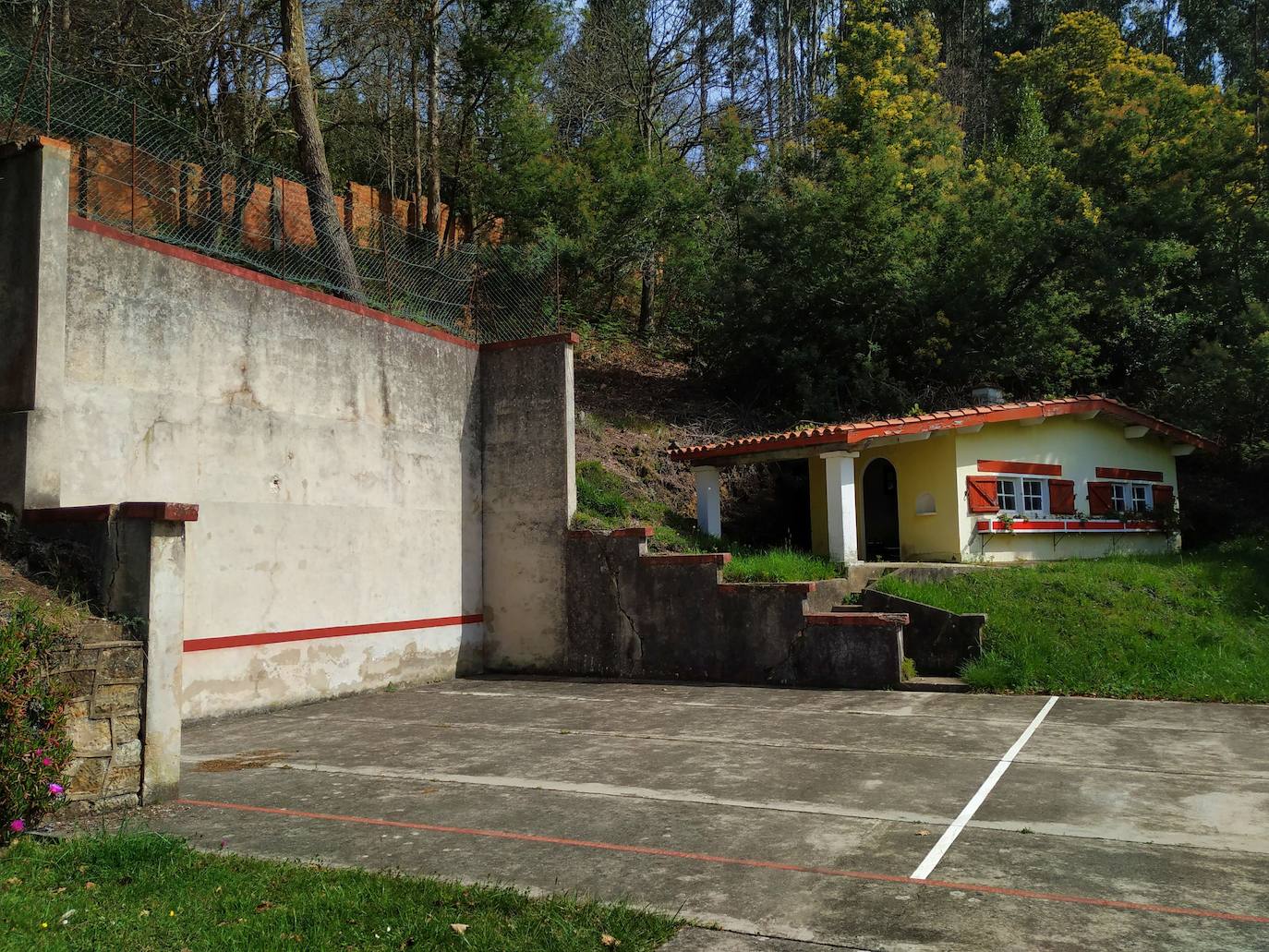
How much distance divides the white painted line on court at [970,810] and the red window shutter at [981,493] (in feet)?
21.2

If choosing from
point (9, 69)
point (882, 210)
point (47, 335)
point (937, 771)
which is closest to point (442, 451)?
point (47, 335)

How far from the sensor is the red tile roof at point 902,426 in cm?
1395

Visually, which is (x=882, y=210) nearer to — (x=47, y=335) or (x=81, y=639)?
(x=47, y=335)

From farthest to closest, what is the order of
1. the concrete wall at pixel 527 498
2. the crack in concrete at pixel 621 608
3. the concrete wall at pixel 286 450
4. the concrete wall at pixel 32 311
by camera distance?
the concrete wall at pixel 527 498 → the crack in concrete at pixel 621 608 → the concrete wall at pixel 286 450 → the concrete wall at pixel 32 311

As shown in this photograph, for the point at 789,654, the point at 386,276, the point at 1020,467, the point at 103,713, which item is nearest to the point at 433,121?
the point at 386,276

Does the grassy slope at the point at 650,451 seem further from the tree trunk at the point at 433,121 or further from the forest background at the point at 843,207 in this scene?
the tree trunk at the point at 433,121

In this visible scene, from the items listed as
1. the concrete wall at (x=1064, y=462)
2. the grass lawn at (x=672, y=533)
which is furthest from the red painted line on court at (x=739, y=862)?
the concrete wall at (x=1064, y=462)

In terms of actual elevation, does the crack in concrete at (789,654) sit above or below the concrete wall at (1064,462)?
below

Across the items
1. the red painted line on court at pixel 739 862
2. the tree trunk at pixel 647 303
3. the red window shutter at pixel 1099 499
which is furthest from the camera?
the tree trunk at pixel 647 303

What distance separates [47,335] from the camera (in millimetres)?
8148

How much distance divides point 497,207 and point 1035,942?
19.9m

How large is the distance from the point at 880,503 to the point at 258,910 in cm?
1547

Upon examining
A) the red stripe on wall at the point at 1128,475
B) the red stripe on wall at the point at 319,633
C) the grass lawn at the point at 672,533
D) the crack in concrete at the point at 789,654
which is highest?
the red stripe on wall at the point at 1128,475

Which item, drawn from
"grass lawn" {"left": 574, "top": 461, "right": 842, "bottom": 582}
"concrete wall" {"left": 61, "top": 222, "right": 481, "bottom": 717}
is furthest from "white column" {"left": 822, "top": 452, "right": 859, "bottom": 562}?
"concrete wall" {"left": 61, "top": 222, "right": 481, "bottom": 717}
